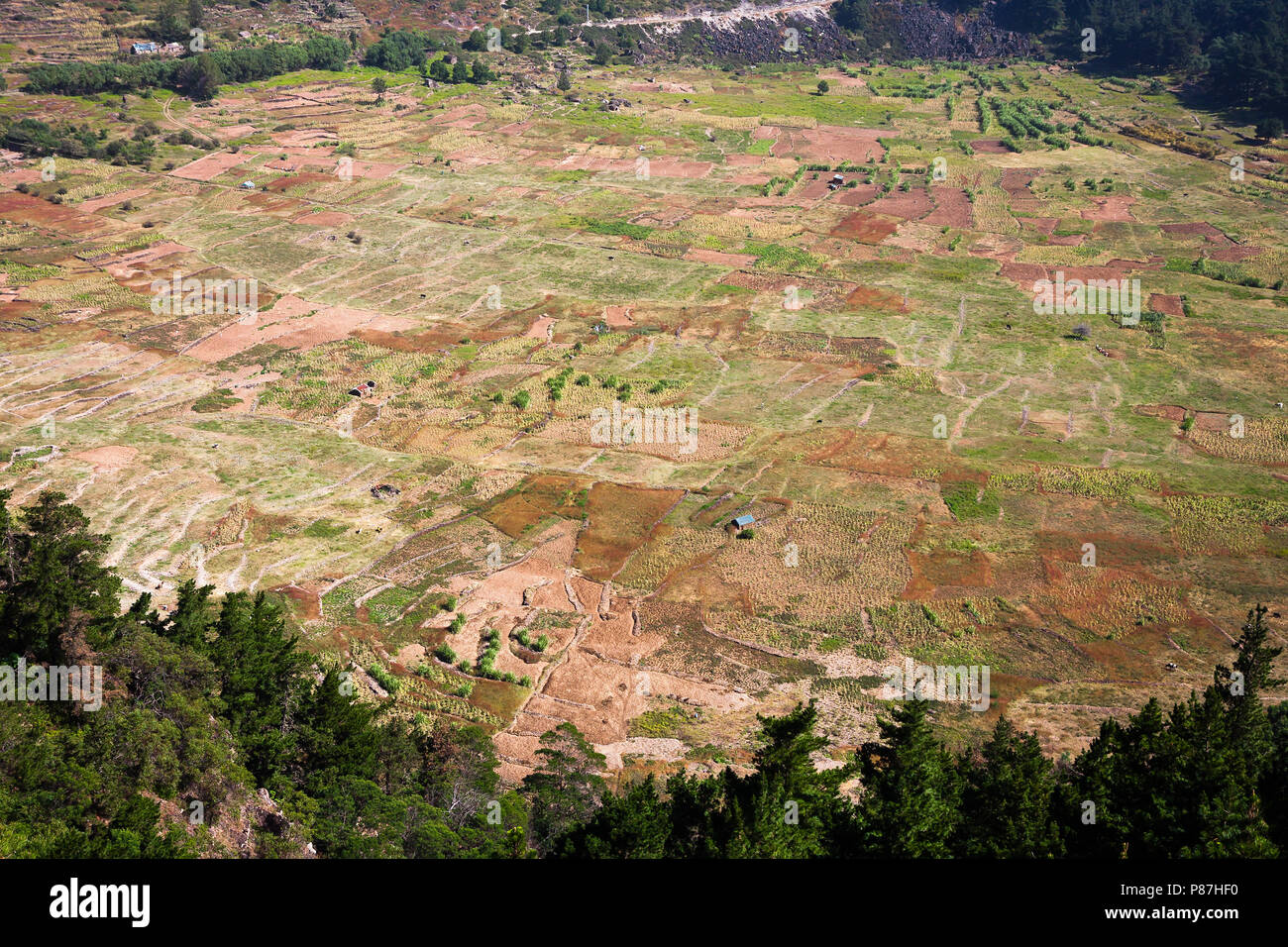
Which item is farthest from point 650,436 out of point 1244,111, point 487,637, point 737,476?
point 1244,111

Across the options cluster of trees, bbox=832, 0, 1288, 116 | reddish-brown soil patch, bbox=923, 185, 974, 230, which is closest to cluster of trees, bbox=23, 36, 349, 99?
reddish-brown soil patch, bbox=923, 185, 974, 230

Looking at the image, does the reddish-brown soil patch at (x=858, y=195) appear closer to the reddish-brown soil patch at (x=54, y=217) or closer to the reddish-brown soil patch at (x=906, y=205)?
the reddish-brown soil patch at (x=906, y=205)

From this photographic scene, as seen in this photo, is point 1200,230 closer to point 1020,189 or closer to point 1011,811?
point 1020,189

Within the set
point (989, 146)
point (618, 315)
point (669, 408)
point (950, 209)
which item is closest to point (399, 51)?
point (989, 146)

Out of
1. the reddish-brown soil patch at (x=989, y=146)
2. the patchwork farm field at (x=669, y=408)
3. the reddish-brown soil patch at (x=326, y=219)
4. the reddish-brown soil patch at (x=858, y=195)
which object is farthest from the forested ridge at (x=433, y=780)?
the reddish-brown soil patch at (x=989, y=146)

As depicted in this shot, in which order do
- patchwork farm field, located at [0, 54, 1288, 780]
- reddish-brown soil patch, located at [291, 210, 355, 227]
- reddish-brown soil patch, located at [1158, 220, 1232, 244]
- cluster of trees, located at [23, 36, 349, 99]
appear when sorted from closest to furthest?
patchwork farm field, located at [0, 54, 1288, 780], reddish-brown soil patch, located at [1158, 220, 1232, 244], reddish-brown soil patch, located at [291, 210, 355, 227], cluster of trees, located at [23, 36, 349, 99]

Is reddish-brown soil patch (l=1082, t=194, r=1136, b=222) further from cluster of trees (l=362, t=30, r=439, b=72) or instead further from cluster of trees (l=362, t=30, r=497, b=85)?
cluster of trees (l=362, t=30, r=439, b=72)
